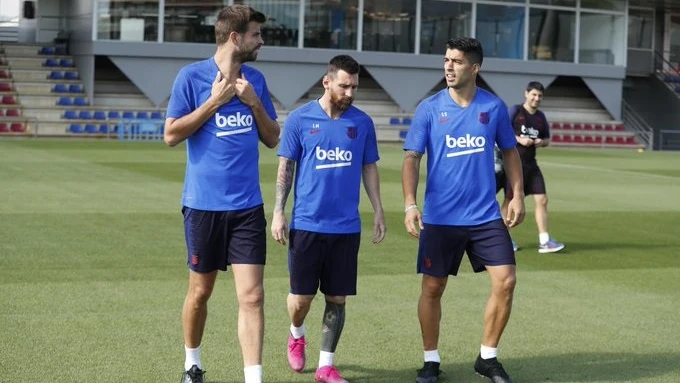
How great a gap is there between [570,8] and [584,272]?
39754 millimetres

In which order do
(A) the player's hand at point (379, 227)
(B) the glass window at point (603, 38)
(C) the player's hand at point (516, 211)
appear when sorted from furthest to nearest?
1. (B) the glass window at point (603, 38)
2. (C) the player's hand at point (516, 211)
3. (A) the player's hand at point (379, 227)

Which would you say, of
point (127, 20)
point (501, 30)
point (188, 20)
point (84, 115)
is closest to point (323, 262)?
point (84, 115)

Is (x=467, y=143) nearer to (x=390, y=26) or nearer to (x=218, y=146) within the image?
(x=218, y=146)

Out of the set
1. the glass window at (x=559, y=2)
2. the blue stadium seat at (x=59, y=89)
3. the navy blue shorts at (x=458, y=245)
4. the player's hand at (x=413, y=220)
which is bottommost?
the navy blue shorts at (x=458, y=245)

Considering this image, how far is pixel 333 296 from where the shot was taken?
7.66m

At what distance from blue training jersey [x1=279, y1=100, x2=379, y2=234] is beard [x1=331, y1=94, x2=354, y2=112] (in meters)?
0.07

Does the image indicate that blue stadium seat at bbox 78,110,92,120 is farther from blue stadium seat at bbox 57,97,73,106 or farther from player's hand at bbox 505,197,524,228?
player's hand at bbox 505,197,524,228

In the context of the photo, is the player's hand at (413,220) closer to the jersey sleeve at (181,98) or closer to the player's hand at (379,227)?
the player's hand at (379,227)

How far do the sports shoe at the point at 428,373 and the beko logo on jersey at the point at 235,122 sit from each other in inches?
71.4

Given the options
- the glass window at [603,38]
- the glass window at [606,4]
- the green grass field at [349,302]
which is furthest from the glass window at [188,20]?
the green grass field at [349,302]

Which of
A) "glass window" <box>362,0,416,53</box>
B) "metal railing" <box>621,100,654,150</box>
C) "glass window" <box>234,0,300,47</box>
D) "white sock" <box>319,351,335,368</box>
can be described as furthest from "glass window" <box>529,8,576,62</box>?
"white sock" <box>319,351,335,368</box>

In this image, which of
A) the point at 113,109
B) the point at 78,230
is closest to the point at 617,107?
the point at 113,109

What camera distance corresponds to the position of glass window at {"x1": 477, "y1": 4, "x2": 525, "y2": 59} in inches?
1935

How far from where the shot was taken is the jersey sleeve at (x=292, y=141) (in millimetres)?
7508
